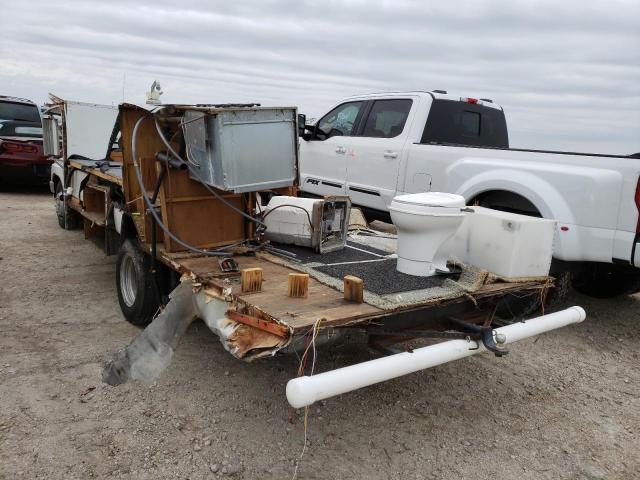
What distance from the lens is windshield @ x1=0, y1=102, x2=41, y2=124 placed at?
1109 centimetres

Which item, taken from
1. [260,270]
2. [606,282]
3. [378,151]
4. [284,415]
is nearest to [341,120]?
[378,151]

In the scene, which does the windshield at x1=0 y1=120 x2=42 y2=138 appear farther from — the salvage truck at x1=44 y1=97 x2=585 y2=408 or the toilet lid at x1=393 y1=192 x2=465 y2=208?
the toilet lid at x1=393 y1=192 x2=465 y2=208

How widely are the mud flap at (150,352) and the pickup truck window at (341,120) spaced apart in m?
4.22

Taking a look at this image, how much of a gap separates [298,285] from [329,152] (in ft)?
13.8

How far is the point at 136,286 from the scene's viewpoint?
421cm

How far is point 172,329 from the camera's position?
3.18 metres

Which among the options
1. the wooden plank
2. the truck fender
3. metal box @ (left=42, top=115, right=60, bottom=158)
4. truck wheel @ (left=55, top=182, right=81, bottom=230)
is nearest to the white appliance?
the wooden plank

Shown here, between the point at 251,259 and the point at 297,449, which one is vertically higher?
the point at 251,259

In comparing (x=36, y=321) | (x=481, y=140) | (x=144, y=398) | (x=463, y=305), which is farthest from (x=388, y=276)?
(x=481, y=140)

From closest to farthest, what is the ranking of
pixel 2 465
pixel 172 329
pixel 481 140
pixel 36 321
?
pixel 2 465 → pixel 172 329 → pixel 36 321 → pixel 481 140

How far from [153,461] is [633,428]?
291 centimetres

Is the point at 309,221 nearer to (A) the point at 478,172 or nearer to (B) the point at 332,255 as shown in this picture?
(B) the point at 332,255

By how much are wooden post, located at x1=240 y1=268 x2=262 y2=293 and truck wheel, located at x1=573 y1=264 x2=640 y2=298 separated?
3370 millimetres

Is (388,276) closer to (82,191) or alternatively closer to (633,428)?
(633,428)
